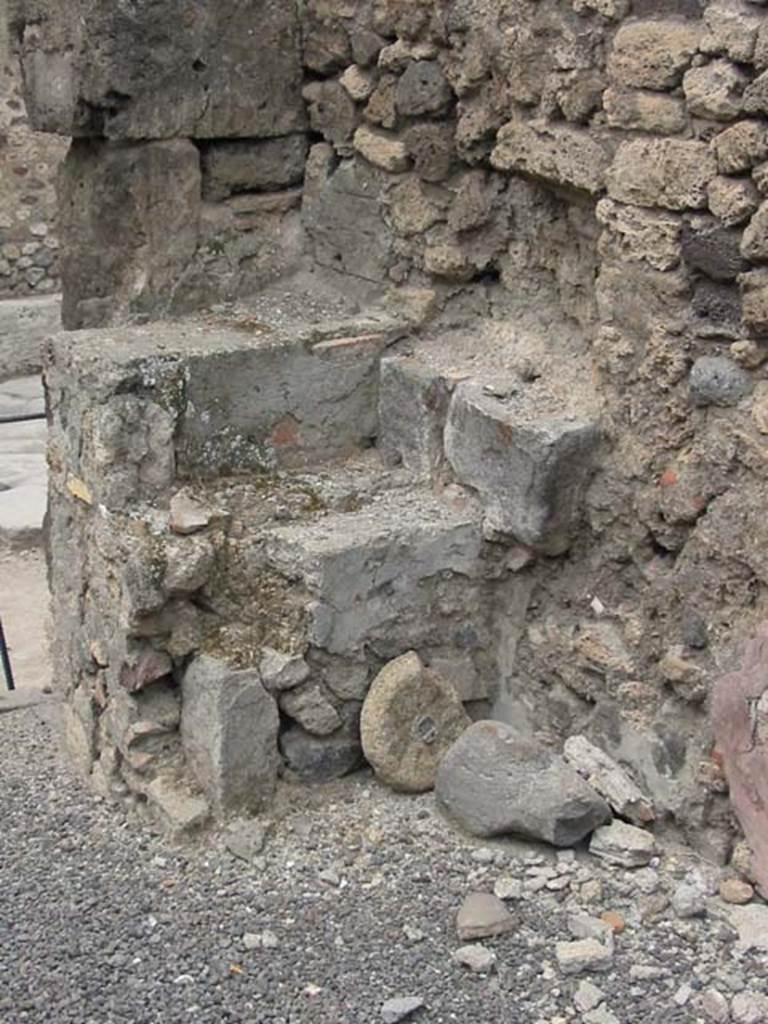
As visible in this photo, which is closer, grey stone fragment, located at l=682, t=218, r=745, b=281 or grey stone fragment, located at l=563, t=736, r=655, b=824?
grey stone fragment, located at l=682, t=218, r=745, b=281

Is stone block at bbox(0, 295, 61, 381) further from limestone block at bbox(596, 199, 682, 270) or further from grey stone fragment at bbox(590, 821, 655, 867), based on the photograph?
grey stone fragment at bbox(590, 821, 655, 867)

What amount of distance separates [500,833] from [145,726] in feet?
2.99

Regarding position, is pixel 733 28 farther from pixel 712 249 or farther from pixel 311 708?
pixel 311 708

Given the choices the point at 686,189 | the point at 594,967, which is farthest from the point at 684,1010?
the point at 686,189

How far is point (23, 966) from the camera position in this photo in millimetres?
3098

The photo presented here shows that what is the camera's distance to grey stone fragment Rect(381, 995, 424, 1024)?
2859 mm

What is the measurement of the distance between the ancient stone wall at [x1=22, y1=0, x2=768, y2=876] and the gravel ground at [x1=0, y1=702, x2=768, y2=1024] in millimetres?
308

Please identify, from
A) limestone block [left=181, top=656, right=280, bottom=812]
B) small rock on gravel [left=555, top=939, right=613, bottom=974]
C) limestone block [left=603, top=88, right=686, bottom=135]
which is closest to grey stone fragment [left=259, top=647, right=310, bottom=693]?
limestone block [left=181, top=656, right=280, bottom=812]

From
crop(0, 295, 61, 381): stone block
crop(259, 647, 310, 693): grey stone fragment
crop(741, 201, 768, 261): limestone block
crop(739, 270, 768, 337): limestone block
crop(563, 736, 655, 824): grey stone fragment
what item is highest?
crop(741, 201, 768, 261): limestone block

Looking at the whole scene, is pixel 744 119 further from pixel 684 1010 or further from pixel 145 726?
pixel 145 726

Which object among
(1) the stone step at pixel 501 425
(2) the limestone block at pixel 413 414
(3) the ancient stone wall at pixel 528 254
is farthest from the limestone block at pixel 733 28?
(2) the limestone block at pixel 413 414

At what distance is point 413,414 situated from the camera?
12.6ft

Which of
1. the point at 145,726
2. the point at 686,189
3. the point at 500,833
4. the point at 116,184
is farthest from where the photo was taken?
the point at 116,184

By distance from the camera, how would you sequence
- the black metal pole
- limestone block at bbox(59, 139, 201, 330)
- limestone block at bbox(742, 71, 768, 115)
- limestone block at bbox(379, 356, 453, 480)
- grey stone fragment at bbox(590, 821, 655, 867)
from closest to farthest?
limestone block at bbox(742, 71, 768, 115), grey stone fragment at bbox(590, 821, 655, 867), limestone block at bbox(379, 356, 453, 480), limestone block at bbox(59, 139, 201, 330), the black metal pole
